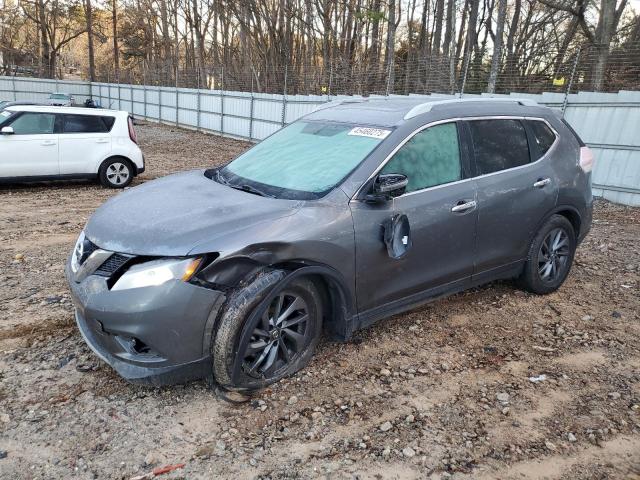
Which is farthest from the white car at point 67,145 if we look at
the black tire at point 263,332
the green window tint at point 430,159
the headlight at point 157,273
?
the black tire at point 263,332

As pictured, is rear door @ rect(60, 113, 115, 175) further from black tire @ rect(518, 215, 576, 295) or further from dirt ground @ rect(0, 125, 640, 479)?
black tire @ rect(518, 215, 576, 295)

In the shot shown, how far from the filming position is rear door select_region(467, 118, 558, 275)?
12.7 feet

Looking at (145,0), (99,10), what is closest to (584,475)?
(145,0)

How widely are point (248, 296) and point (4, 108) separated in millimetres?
8033

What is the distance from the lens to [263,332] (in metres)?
2.92

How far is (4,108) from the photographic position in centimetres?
853

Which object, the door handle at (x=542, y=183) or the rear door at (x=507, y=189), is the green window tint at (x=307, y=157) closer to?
the rear door at (x=507, y=189)

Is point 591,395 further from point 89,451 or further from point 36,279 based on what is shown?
point 36,279

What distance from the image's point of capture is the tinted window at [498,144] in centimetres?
389

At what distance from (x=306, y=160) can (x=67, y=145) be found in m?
6.88

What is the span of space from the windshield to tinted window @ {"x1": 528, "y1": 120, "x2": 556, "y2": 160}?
1662 mm

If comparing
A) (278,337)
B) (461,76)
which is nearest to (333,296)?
Answer: (278,337)

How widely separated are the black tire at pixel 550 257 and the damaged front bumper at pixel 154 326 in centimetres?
293

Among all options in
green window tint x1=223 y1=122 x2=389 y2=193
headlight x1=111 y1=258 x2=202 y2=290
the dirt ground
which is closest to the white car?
the dirt ground
